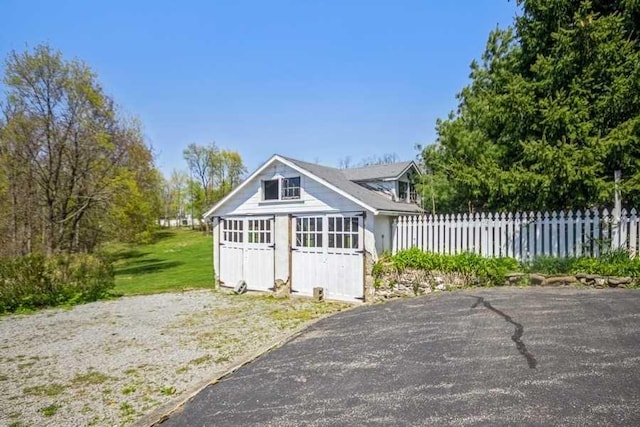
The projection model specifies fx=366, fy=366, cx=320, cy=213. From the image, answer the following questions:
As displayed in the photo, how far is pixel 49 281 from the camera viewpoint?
36.9 feet

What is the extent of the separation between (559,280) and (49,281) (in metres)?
14.0

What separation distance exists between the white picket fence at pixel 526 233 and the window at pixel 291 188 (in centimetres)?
358

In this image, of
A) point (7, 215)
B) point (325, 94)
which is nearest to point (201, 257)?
point (7, 215)

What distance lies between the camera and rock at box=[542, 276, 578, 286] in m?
8.13

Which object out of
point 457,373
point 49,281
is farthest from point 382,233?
point 49,281

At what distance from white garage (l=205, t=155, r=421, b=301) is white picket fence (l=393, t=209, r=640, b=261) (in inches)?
51.5

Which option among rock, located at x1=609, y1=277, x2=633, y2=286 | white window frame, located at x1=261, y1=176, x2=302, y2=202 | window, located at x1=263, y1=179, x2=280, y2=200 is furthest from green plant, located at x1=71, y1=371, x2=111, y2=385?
rock, located at x1=609, y1=277, x2=633, y2=286

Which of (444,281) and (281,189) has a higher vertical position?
(281,189)

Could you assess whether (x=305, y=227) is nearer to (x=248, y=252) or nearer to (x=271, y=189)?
(x=271, y=189)

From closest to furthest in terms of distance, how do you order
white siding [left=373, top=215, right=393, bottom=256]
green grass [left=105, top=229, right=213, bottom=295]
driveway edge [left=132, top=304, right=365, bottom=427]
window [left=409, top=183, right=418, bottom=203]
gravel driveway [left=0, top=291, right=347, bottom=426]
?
driveway edge [left=132, top=304, right=365, bottom=427] → gravel driveway [left=0, top=291, right=347, bottom=426] → white siding [left=373, top=215, right=393, bottom=256] → window [left=409, top=183, right=418, bottom=203] → green grass [left=105, top=229, right=213, bottom=295]

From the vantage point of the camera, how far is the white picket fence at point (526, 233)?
27.4 ft

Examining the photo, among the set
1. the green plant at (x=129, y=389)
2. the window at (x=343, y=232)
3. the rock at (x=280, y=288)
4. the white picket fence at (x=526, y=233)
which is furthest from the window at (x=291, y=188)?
the green plant at (x=129, y=389)

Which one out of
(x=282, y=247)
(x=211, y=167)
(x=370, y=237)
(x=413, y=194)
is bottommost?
(x=282, y=247)

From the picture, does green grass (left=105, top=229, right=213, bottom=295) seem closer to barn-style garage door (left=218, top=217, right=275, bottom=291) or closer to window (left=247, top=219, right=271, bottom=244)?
barn-style garage door (left=218, top=217, right=275, bottom=291)
